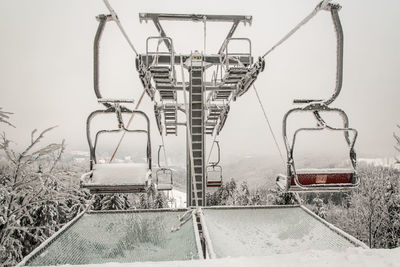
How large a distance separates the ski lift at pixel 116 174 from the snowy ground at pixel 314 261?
2.22 metres

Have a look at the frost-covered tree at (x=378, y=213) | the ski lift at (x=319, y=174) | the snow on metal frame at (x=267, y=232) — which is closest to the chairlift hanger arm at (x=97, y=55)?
the snow on metal frame at (x=267, y=232)

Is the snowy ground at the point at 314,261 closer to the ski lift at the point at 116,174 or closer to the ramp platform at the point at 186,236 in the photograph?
the ramp platform at the point at 186,236

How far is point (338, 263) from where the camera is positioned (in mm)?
1642

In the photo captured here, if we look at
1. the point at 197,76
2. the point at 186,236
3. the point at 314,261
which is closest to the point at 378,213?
the point at 197,76

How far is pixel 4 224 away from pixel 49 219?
15232 mm

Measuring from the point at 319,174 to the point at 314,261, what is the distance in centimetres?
208

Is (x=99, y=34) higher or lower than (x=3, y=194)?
higher

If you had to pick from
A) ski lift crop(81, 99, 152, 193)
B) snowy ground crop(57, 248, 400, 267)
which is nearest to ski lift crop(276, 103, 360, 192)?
snowy ground crop(57, 248, 400, 267)

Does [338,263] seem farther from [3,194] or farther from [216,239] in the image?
[3,194]

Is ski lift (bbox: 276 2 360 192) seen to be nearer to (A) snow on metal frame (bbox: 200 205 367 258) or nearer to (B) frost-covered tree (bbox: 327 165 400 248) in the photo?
(A) snow on metal frame (bbox: 200 205 367 258)

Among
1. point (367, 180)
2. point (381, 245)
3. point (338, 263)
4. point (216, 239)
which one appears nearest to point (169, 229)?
point (216, 239)

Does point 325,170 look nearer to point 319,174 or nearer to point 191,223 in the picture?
point 319,174

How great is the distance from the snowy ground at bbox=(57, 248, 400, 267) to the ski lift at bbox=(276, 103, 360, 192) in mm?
1676

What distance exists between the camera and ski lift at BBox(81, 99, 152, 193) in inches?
150
